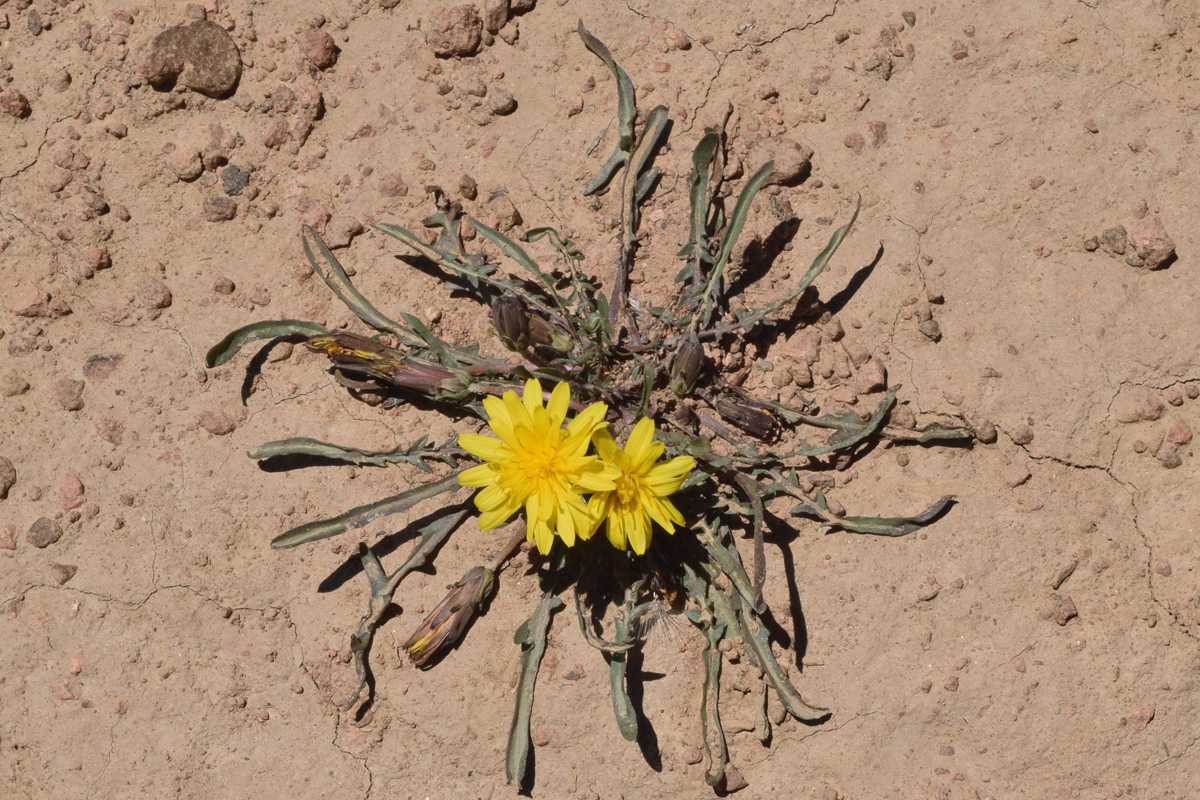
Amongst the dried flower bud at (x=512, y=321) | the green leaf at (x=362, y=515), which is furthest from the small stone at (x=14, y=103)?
the dried flower bud at (x=512, y=321)

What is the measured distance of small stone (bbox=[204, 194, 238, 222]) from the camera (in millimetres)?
3289

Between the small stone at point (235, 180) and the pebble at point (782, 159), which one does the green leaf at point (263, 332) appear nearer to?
the small stone at point (235, 180)

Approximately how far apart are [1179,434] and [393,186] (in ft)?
9.63

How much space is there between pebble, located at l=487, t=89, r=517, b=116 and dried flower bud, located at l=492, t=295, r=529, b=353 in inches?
36.3

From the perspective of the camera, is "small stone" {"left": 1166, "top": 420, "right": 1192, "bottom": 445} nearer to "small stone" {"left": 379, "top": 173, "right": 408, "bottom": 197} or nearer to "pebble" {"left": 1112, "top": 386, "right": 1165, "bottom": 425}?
"pebble" {"left": 1112, "top": 386, "right": 1165, "bottom": 425}

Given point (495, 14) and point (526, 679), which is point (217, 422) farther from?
point (495, 14)

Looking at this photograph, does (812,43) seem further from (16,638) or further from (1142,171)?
(16,638)

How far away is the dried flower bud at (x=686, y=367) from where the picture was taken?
284 cm

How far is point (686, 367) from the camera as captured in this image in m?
2.87

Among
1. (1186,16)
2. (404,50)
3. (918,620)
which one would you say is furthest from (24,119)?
(1186,16)

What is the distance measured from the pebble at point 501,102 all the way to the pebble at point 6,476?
2.18m

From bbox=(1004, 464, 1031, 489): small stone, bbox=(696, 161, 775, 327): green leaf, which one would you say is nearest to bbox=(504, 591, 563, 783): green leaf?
bbox=(696, 161, 775, 327): green leaf

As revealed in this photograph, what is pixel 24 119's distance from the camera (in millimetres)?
3316

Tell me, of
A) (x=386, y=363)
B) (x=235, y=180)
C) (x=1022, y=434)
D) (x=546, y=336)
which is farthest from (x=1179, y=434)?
(x=235, y=180)
